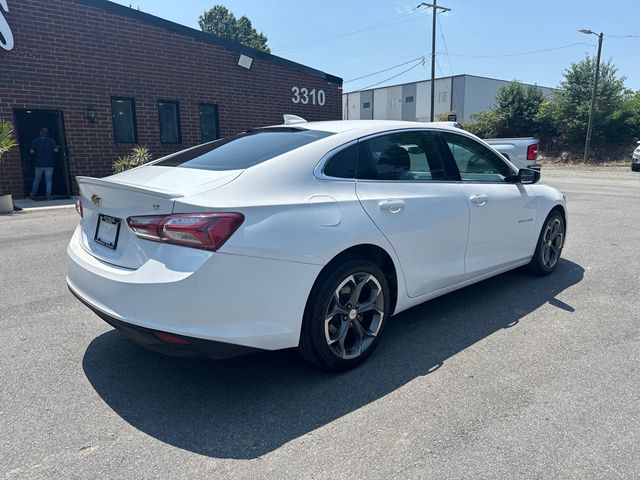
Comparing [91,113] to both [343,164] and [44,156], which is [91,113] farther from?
[343,164]

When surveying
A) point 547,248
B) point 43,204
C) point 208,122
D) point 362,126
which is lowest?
point 43,204

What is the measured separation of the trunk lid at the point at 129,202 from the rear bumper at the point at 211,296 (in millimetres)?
133

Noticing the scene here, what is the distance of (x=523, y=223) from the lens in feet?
15.6

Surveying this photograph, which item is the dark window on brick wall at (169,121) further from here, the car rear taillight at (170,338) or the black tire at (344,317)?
the car rear taillight at (170,338)

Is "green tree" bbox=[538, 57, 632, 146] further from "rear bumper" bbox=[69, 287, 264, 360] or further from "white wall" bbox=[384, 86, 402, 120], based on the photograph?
"rear bumper" bbox=[69, 287, 264, 360]

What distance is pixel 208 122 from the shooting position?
15.5 metres

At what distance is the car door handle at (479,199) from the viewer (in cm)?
412

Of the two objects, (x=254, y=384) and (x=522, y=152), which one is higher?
(x=522, y=152)

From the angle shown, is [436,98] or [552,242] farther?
[436,98]

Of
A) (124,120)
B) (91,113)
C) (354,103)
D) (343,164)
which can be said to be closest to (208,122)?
(124,120)

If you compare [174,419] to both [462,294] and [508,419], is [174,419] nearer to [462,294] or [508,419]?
[508,419]

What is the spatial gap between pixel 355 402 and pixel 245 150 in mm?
1831

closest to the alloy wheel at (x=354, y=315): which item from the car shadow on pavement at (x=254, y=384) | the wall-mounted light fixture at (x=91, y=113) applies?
the car shadow on pavement at (x=254, y=384)

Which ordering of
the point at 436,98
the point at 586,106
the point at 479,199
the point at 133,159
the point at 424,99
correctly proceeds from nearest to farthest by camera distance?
the point at 479,199, the point at 133,159, the point at 586,106, the point at 436,98, the point at 424,99
